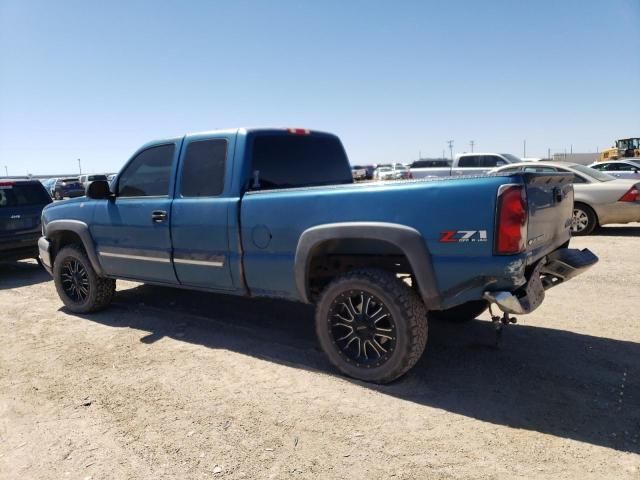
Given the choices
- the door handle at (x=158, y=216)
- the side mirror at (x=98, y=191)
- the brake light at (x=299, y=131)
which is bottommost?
the door handle at (x=158, y=216)

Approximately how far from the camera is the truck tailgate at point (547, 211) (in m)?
3.15

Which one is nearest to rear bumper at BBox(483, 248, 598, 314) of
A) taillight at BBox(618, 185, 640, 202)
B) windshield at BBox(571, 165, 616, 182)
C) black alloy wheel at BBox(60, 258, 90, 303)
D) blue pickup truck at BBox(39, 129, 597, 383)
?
blue pickup truck at BBox(39, 129, 597, 383)

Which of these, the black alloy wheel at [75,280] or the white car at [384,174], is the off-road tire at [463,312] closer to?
the black alloy wheel at [75,280]

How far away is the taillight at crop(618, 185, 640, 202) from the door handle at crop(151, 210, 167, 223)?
30.3 feet

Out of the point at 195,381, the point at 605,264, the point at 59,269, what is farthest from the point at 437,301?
the point at 605,264

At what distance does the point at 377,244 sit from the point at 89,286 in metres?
3.72

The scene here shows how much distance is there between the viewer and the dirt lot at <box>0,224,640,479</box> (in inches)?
105

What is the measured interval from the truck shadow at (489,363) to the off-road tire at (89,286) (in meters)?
0.17

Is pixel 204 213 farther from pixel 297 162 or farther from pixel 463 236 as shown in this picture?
pixel 463 236

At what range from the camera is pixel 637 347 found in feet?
13.4

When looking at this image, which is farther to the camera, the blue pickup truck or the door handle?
the door handle

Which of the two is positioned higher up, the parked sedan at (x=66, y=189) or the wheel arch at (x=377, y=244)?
the parked sedan at (x=66, y=189)

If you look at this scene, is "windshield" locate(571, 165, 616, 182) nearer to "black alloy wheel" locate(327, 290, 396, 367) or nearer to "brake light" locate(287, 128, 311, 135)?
"brake light" locate(287, 128, 311, 135)

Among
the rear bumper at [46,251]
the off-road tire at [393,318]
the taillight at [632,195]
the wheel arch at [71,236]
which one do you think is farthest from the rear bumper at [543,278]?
the taillight at [632,195]
